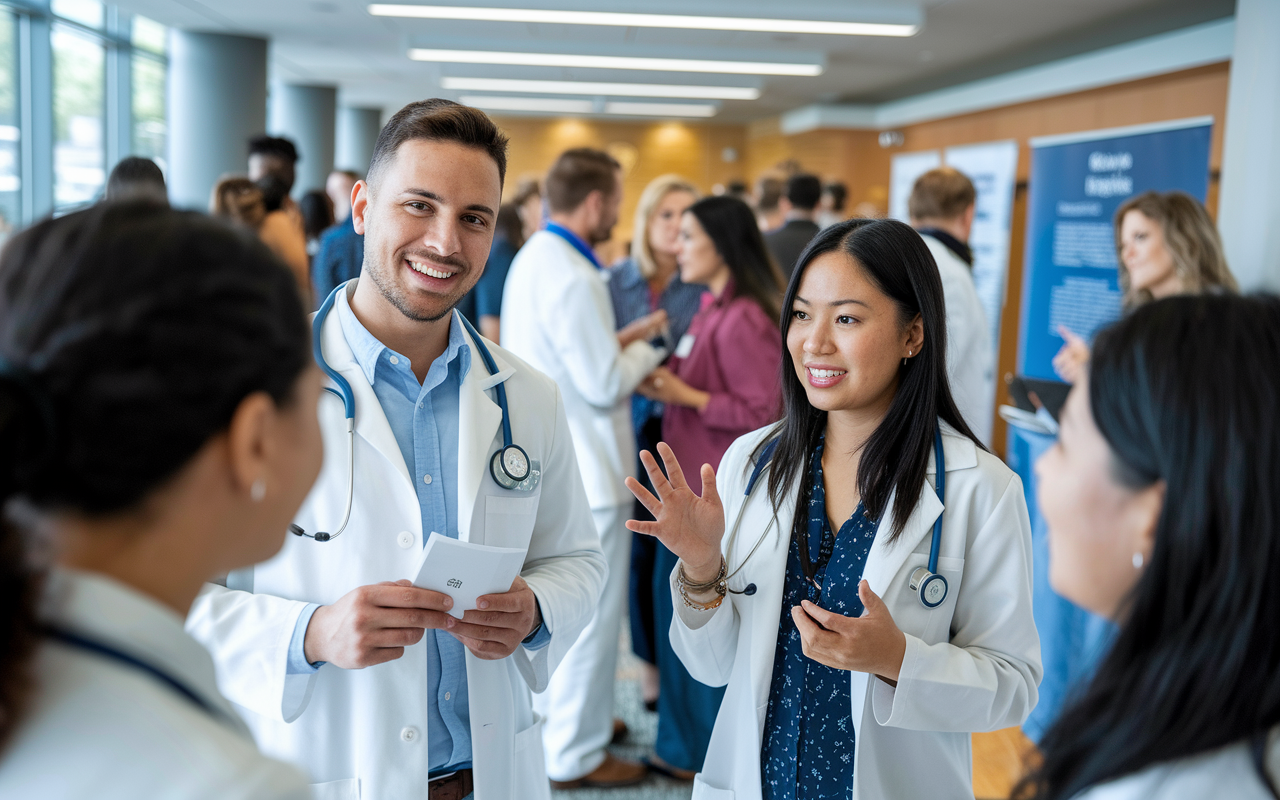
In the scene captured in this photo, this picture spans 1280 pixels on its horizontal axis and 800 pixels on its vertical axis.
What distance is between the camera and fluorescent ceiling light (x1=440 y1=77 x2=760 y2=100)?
11117 mm

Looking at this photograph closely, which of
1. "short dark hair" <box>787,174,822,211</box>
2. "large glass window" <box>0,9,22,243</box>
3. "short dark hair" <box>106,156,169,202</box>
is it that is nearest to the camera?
"short dark hair" <box>106,156,169,202</box>

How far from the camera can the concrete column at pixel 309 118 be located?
12.3 metres

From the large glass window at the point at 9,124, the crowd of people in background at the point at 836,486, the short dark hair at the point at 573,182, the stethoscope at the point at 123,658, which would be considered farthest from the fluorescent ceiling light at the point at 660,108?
the stethoscope at the point at 123,658

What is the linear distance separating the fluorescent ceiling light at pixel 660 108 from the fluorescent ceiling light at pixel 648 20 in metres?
5.67

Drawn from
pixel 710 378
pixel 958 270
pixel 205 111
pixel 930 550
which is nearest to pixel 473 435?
pixel 930 550

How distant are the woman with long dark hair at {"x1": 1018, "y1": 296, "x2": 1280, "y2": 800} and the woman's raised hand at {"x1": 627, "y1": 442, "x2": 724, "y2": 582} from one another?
0.67 m

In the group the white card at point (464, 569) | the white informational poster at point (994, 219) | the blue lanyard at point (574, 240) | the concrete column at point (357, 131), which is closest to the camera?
the white card at point (464, 569)

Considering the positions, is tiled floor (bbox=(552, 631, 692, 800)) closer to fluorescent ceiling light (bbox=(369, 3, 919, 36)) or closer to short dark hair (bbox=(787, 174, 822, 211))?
short dark hair (bbox=(787, 174, 822, 211))

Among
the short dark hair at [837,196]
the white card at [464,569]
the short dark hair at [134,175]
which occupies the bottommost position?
the white card at [464,569]

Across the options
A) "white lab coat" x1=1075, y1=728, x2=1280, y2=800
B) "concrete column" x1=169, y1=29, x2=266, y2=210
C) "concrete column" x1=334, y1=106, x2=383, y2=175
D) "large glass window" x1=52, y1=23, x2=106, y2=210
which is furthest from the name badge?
"concrete column" x1=334, y1=106, x2=383, y2=175

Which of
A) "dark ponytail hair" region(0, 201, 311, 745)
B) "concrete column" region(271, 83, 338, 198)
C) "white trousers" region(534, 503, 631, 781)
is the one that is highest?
"concrete column" region(271, 83, 338, 198)

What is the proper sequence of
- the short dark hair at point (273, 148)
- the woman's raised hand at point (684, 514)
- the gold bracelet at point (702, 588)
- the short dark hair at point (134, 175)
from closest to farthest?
the woman's raised hand at point (684, 514) < the gold bracelet at point (702, 588) < the short dark hair at point (134, 175) < the short dark hair at point (273, 148)

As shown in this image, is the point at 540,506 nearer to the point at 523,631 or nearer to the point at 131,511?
the point at 523,631

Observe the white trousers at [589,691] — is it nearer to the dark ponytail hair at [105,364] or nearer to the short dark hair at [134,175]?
the short dark hair at [134,175]
